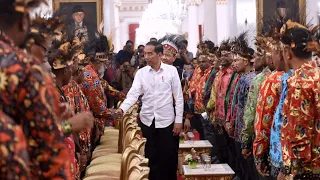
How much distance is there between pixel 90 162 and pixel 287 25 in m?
3.07

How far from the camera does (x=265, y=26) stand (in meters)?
6.31

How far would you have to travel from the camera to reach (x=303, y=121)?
13.7 feet

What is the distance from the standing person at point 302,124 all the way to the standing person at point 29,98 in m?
2.31

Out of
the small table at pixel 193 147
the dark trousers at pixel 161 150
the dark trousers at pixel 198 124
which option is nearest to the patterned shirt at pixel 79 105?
the dark trousers at pixel 161 150

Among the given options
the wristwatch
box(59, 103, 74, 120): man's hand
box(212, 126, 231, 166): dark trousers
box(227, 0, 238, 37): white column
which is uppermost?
box(227, 0, 238, 37): white column

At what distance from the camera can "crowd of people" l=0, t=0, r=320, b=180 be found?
2070mm

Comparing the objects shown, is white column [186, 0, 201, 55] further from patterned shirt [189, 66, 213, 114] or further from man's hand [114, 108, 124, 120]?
man's hand [114, 108, 124, 120]

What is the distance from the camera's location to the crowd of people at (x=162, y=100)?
6.79ft

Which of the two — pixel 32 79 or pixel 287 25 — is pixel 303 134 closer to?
pixel 287 25

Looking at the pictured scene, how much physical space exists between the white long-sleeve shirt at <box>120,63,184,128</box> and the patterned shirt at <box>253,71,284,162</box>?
2.62 m

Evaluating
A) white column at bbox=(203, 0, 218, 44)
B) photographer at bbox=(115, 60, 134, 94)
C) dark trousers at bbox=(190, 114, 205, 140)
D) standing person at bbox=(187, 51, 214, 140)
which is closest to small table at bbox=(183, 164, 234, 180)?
standing person at bbox=(187, 51, 214, 140)

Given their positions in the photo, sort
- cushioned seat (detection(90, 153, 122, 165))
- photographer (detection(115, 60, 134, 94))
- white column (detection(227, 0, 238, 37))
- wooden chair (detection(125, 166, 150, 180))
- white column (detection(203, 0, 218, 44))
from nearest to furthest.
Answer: wooden chair (detection(125, 166, 150, 180)) → cushioned seat (detection(90, 153, 122, 165)) → photographer (detection(115, 60, 134, 94)) → white column (detection(227, 0, 238, 37)) → white column (detection(203, 0, 218, 44))

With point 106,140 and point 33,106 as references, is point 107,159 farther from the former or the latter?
point 33,106

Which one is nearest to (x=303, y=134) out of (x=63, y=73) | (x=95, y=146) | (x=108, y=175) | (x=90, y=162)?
(x=63, y=73)
